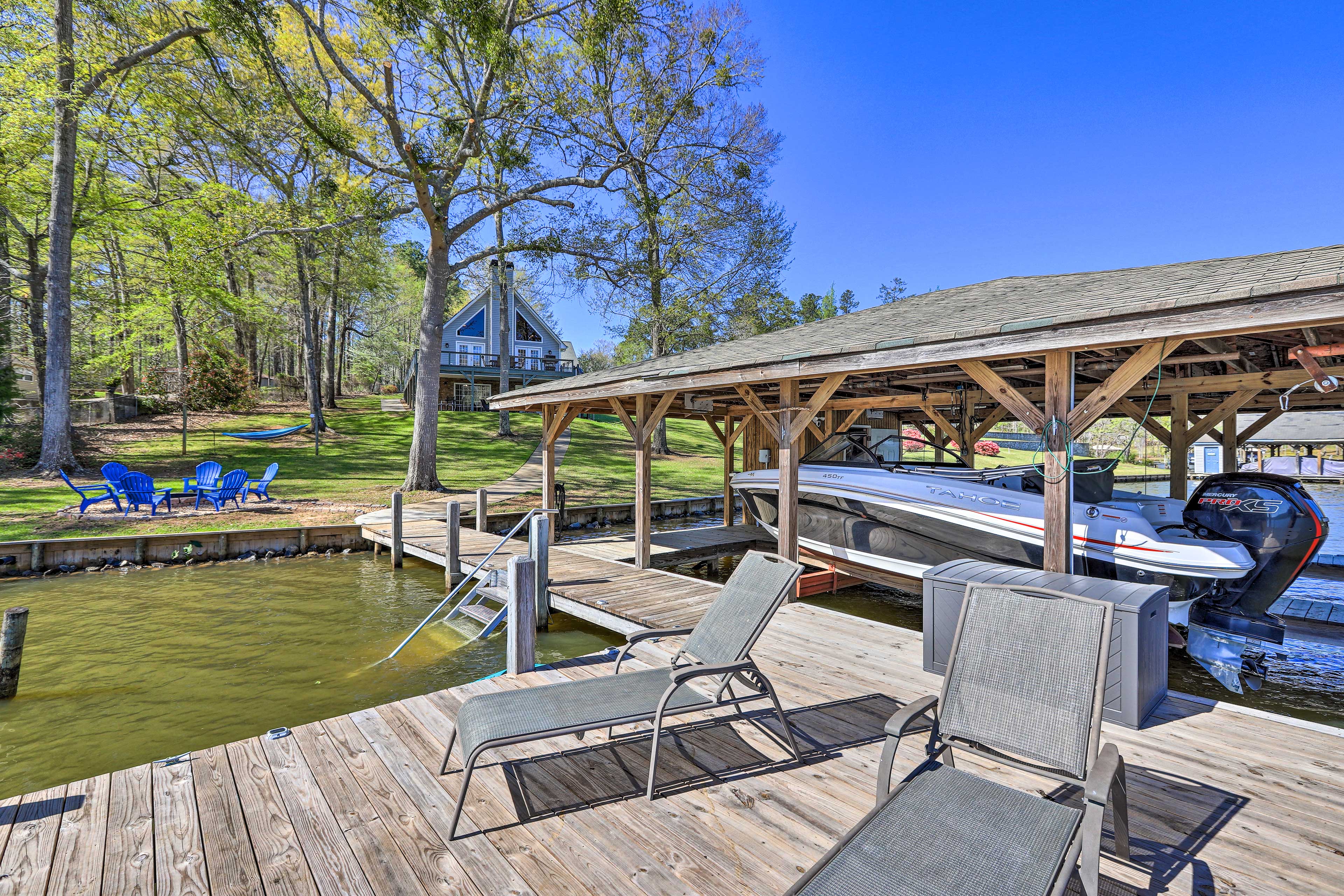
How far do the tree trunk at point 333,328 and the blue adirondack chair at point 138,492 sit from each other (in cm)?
1465

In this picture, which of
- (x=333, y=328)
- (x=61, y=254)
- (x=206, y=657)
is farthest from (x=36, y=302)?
(x=206, y=657)

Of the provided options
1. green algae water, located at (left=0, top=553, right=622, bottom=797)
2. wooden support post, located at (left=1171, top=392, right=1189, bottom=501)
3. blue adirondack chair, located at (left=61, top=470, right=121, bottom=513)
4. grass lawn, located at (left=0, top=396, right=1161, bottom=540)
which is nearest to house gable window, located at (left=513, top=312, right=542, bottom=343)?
grass lawn, located at (left=0, top=396, right=1161, bottom=540)

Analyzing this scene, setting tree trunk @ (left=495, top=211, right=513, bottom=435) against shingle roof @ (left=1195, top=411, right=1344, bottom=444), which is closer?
shingle roof @ (left=1195, top=411, right=1344, bottom=444)

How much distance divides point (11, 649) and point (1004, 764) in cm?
720

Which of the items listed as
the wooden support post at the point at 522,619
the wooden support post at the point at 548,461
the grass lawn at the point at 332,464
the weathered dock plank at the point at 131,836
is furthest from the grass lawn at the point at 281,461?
the weathered dock plank at the point at 131,836

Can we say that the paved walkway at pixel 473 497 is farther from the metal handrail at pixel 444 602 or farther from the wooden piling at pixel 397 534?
the metal handrail at pixel 444 602

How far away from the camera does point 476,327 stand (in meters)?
30.2

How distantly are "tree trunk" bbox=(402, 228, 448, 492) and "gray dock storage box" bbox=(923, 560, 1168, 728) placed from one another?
1330 cm

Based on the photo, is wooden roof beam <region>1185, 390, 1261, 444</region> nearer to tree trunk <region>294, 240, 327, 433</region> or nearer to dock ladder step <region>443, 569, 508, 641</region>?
dock ladder step <region>443, 569, 508, 641</region>

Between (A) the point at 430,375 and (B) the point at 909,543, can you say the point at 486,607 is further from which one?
(A) the point at 430,375

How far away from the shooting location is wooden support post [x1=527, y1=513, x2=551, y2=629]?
19.3ft

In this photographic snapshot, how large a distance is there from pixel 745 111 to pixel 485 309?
17.4 meters

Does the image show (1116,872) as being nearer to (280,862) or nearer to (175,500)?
(280,862)

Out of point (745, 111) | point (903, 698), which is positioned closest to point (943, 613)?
point (903, 698)
